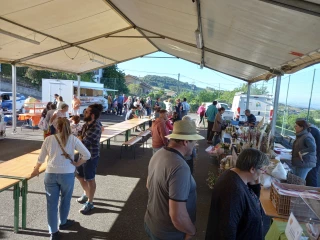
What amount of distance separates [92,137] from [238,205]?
2.61 meters

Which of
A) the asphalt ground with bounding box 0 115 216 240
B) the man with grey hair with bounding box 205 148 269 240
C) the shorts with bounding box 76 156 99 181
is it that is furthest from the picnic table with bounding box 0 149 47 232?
the man with grey hair with bounding box 205 148 269 240

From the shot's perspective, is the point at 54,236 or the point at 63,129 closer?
the point at 63,129

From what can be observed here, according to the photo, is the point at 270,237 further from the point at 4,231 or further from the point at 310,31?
the point at 4,231

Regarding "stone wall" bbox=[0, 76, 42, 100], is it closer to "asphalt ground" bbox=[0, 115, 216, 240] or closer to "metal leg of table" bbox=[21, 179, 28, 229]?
"asphalt ground" bbox=[0, 115, 216, 240]

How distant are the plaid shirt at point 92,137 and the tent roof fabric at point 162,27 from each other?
237 cm

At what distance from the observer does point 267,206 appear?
269cm

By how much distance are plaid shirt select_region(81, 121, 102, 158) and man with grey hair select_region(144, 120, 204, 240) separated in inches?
78.8

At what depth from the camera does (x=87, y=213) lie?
13.1 feet

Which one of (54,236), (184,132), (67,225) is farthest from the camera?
(67,225)

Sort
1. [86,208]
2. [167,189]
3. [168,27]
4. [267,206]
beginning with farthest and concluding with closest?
[168,27], [86,208], [267,206], [167,189]

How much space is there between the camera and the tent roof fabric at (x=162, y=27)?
10.8 feet

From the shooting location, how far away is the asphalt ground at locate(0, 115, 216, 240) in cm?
346

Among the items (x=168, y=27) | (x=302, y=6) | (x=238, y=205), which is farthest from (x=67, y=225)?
(x=168, y=27)

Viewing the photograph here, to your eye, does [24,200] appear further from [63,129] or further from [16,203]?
[63,129]
